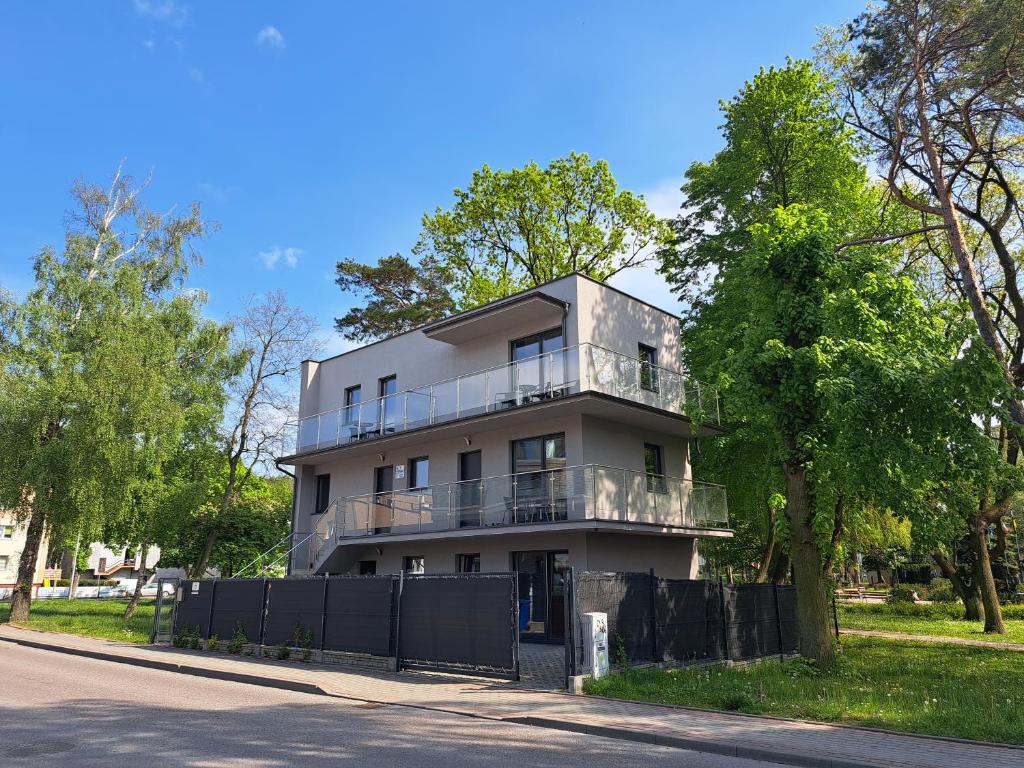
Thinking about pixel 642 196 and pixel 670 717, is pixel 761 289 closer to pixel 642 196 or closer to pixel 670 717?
pixel 670 717

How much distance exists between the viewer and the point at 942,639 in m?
20.9

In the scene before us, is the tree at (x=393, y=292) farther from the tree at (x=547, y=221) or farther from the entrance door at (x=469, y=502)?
the entrance door at (x=469, y=502)

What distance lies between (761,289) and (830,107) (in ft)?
32.5

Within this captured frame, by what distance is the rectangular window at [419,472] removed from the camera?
21.6 meters

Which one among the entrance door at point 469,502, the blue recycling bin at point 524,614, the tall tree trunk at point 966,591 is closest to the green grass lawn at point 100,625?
the entrance door at point 469,502

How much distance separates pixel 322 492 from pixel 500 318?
9838 millimetres

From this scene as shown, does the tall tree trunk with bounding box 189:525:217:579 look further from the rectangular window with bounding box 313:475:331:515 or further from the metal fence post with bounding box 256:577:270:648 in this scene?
the metal fence post with bounding box 256:577:270:648

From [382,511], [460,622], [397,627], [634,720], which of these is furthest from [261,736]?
[382,511]

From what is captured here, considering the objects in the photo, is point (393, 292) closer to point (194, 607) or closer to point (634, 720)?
point (194, 607)

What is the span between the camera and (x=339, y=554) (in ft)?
69.1

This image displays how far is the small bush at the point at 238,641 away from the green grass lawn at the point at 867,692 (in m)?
8.69

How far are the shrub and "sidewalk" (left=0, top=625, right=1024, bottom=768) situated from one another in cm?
3345

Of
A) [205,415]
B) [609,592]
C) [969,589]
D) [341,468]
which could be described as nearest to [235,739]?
[609,592]

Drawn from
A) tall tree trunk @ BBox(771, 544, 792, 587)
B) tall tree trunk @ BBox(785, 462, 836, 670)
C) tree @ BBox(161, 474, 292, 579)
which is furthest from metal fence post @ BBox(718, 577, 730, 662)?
tree @ BBox(161, 474, 292, 579)
